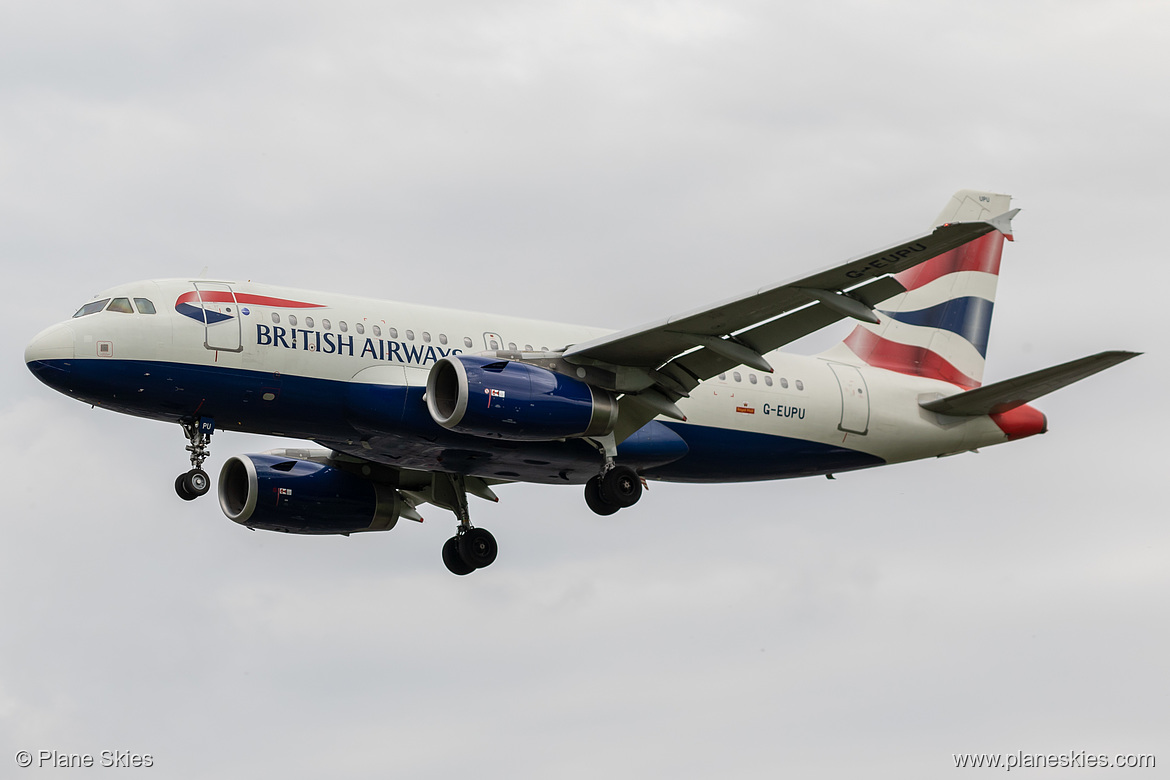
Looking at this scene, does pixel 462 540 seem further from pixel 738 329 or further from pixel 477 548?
pixel 738 329

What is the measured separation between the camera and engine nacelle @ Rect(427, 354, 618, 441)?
29438mm

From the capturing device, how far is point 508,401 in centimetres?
2964

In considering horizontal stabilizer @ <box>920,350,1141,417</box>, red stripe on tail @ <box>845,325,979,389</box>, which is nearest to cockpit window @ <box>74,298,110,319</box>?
red stripe on tail @ <box>845,325,979,389</box>

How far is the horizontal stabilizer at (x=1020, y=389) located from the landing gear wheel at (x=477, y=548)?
10825 mm

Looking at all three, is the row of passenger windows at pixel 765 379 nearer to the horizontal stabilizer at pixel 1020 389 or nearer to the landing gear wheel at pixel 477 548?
the horizontal stabilizer at pixel 1020 389

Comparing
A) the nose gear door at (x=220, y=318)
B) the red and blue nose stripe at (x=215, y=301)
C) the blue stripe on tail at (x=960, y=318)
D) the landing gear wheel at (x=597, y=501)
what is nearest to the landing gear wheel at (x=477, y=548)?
the landing gear wheel at (x=597, y=501)

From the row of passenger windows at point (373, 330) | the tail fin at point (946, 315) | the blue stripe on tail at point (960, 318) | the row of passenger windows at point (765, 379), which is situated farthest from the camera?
the blue stripe on tail at point (960, 318)

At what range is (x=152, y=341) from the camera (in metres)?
29.3

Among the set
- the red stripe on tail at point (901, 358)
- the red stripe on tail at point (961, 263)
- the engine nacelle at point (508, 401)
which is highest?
the red stripe on tail at point (961, 263)

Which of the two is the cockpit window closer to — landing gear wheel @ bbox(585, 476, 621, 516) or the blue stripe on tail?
landing gear wheel @ bbox(585, 476, 621, 516)

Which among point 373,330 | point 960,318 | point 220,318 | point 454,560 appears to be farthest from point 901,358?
point 220,318

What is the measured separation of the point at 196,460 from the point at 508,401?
20.8 ft

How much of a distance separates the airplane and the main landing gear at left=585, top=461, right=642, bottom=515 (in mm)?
45

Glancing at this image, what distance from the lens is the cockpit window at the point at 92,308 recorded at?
97.5ft
